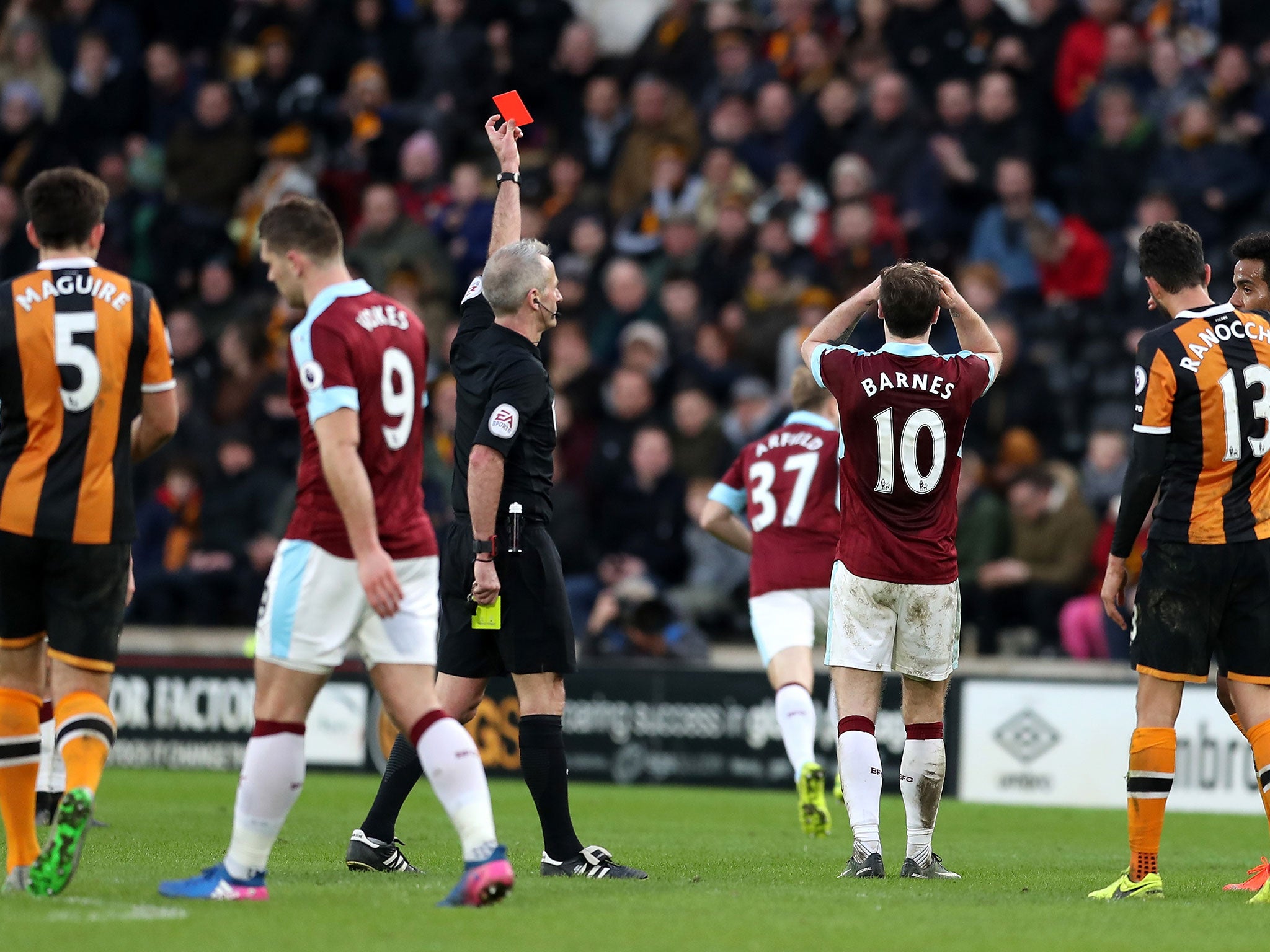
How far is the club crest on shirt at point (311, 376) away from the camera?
6.30 m

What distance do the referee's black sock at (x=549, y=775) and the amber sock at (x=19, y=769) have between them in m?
2.01

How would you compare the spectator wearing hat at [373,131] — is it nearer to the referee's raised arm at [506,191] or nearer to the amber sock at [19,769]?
the referee's raised arm at [506,191]

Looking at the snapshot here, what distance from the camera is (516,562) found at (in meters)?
7.61

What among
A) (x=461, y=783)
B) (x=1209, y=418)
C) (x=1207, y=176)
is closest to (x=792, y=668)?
(x=1209, y=418)

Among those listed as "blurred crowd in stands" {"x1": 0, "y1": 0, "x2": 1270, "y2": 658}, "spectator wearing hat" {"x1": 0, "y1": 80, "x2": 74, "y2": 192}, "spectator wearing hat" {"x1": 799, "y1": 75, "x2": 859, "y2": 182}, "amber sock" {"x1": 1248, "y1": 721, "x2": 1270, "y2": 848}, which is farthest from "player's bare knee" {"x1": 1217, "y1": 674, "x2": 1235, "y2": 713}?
"spectator wearing hat" {"x1": 0, "y1": 80, "x2": 74, "y2": 192}

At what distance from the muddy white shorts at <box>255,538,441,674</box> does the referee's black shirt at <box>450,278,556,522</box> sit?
1.17 metres

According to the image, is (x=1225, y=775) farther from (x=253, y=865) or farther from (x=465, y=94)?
(x=465, y=94)

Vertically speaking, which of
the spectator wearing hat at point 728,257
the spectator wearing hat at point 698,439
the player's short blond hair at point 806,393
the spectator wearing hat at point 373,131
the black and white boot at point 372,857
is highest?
the spectator wearing hat at point 373,131

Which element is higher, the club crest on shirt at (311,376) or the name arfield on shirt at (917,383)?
the name arfield on shirt at (917,383)

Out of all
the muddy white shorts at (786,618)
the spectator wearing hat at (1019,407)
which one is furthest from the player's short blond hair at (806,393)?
the spectator wearing hat at (1019,407)

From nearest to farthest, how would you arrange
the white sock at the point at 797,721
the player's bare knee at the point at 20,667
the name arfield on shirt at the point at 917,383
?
1. the player's bare knee at the point at 20,667
2. the name arfield on shirt at the point at 917,383
3. the white sock at the point at 797,721

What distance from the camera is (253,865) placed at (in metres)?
6.50

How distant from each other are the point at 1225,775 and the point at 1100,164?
6.58 meters

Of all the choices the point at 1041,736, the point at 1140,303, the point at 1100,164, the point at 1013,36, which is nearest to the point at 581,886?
the point at 1041,736
